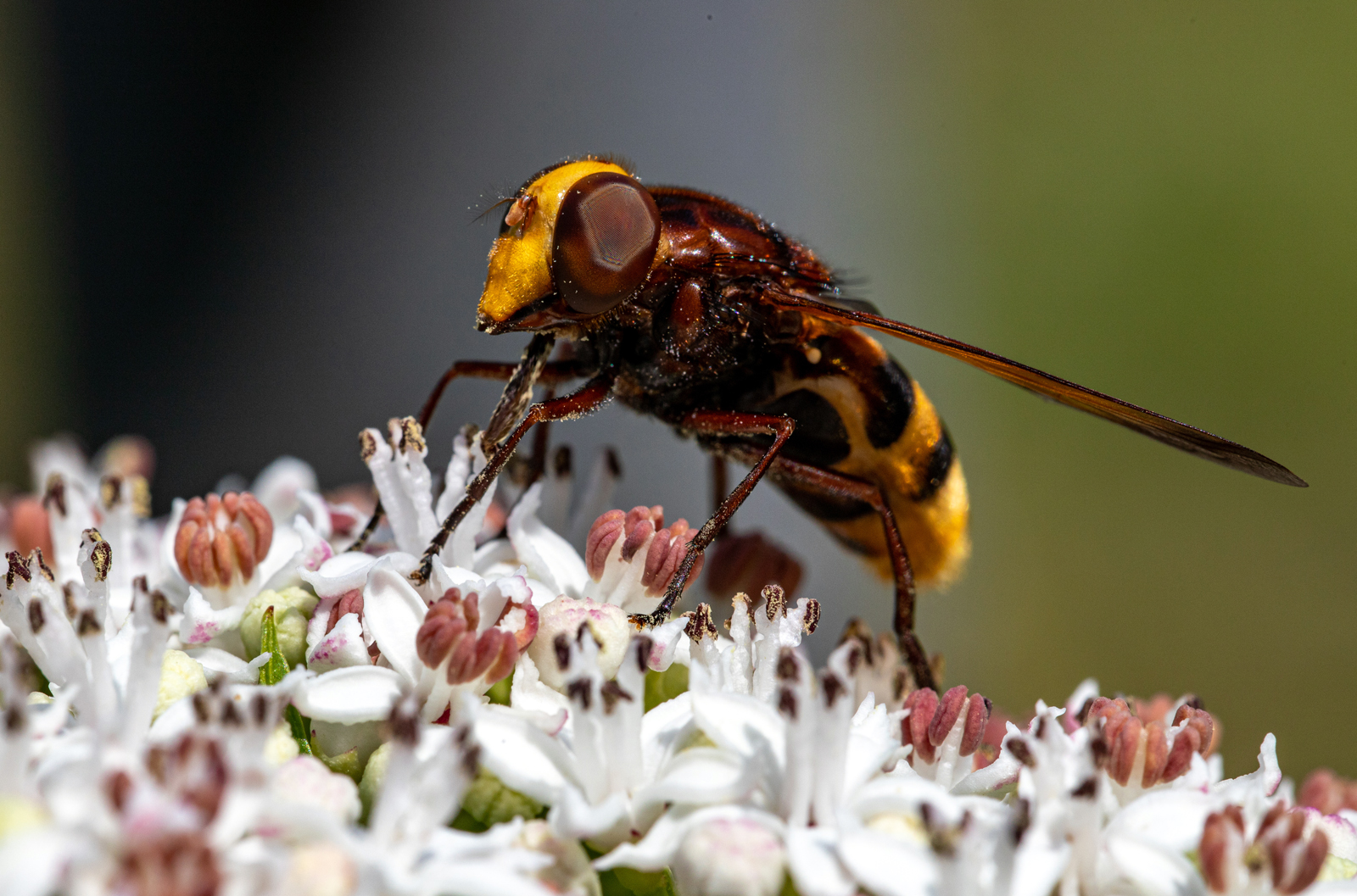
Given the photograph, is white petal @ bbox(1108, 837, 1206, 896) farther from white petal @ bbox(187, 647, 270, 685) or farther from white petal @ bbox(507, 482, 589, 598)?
white petal @ bbox(187, 647, 270, 685)

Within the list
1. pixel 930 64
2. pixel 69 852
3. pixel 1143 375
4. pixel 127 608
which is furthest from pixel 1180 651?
pixel 69 852

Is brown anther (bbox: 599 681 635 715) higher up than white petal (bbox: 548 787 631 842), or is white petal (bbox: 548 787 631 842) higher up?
brown anther (bbox: 599 681 635 715)

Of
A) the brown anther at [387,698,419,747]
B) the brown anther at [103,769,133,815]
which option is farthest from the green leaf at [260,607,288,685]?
the brown anther at [103,769,133,815]

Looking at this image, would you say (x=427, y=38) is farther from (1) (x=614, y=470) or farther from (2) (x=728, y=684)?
(2) (x=728, y=684)

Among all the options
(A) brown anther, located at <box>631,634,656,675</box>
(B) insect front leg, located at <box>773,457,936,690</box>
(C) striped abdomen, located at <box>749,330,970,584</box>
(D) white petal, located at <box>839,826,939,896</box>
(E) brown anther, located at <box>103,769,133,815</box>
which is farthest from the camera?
(C) striped abdomen, located at <box>749,330,970,584</box>

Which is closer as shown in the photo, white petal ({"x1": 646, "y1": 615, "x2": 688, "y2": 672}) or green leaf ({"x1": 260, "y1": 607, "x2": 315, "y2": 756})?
green leaf ({"x1": 260, "y1": 607, "x2": 315, "y2": 756})

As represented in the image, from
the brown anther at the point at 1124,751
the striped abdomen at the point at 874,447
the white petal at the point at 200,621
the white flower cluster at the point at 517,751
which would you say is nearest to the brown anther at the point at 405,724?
the white flower cluster at the point at 517,751

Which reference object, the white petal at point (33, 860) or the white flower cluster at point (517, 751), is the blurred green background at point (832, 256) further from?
the white petal at point (33, 860)

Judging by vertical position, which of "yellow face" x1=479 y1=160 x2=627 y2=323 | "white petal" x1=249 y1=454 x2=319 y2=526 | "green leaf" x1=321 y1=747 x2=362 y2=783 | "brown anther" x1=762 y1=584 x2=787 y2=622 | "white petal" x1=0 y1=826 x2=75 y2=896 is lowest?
"white petal" x1=249 y1=454 x2=319 y2=526
